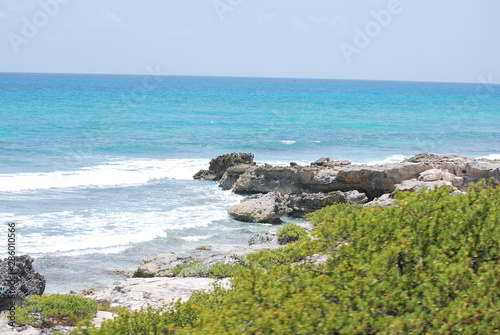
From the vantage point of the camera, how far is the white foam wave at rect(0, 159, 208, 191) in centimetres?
3334

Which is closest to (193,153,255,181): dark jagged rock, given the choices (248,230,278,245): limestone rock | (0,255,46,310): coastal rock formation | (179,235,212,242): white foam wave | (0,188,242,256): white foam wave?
(0,188,242,256): white foam wave

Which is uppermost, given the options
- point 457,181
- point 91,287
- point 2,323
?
point 457,181

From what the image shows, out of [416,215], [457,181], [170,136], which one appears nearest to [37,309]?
[416,215]

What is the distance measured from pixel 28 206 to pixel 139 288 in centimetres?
1698

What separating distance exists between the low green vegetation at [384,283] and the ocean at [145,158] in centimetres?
1101

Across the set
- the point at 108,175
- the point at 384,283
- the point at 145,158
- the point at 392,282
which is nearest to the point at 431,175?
the point at 392,282

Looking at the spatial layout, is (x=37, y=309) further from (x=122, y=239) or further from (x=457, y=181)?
(x=457, y=181)

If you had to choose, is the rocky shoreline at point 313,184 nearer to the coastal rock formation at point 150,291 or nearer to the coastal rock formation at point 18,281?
the coastal rock formation at point 150,291

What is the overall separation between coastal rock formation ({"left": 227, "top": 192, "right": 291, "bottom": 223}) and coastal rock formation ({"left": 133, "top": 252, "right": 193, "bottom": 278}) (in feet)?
26.5

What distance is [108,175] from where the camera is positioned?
36.6 meters

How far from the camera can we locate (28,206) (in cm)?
2786

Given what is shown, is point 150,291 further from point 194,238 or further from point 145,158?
point 145,158

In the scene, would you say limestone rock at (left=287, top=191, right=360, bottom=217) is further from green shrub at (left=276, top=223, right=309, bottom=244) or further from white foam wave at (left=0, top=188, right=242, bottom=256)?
green shrub at (left=276, top=223, right=309, bottom=244)

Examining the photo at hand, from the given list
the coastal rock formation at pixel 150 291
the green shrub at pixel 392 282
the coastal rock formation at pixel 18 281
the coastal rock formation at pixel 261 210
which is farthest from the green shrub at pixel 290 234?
the green shrub at pixel 392 282
